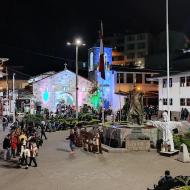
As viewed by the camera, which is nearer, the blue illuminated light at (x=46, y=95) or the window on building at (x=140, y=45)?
the blue illuminated light at (x=46, y=95)

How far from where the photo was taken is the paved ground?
14781 mm

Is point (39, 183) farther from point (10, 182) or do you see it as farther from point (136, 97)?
point (136, 97)

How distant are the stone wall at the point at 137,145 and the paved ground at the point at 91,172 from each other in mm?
685

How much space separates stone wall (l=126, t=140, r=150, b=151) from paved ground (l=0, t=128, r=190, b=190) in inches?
27.0

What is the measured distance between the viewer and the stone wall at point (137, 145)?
21.8 metres

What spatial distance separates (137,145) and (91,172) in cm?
546

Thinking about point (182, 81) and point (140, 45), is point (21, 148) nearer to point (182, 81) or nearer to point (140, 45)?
point (182, 81)

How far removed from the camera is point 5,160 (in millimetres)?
20750

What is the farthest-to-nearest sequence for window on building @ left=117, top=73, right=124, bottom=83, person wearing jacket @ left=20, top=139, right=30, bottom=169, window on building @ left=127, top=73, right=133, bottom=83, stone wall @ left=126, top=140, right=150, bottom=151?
window on building @ left=127, top=73, right=133, bottom=83 → window on building @ left=117, top=73, right=124, bottom=83 → stone wall @ left=126, top=140, right=150, bottom=151 → person wearing jacket @ left=20, top=139, right=30, bottom=169

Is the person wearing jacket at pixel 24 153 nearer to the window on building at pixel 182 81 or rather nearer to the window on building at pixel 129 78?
the window on building at pixel 182 81

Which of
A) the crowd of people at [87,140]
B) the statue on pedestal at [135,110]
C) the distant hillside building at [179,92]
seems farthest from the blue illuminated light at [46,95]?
the statue on pedestal at [135,110]

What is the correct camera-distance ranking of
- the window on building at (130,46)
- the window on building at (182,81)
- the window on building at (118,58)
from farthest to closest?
1. the window on building at (118,58)
2. the window on building at (130,46)
3. the window on building at (182,81)

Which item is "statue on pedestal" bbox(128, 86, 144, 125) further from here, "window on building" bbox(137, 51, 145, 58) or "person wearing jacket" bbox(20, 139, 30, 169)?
"window on building" bbox(137, 51, 145, 58)

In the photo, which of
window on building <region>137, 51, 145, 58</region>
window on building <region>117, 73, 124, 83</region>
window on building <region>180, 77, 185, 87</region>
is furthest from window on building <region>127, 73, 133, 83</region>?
window on building <region>137, 51, 145, 58</region>
